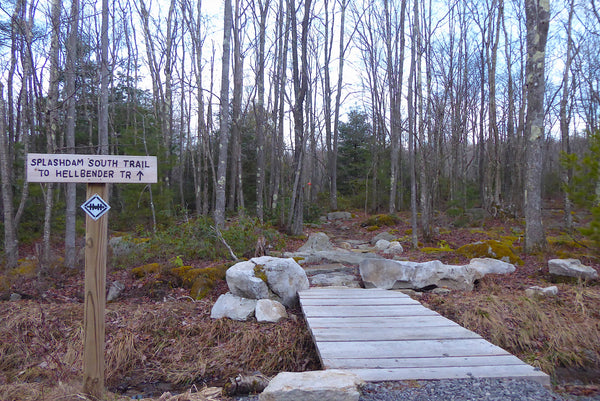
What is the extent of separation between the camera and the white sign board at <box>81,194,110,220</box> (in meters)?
3.13

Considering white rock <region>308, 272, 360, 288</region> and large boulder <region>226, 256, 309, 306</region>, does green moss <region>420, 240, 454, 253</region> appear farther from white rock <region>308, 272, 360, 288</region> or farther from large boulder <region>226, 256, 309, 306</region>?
large boulder <region>226, 256, 309, 306</region>

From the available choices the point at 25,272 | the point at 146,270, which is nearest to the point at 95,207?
the point at 146,270

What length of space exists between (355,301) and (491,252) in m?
4.82

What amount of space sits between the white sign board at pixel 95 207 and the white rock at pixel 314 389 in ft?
6.52

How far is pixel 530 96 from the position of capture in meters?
8.80

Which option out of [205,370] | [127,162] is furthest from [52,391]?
[127,162]

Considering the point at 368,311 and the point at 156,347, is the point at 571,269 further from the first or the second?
the point at 156,347

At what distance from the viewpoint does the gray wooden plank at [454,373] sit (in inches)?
117

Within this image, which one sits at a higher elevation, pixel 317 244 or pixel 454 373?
pixel 317 244

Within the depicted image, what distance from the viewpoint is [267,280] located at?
5664 mm

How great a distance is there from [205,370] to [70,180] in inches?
106

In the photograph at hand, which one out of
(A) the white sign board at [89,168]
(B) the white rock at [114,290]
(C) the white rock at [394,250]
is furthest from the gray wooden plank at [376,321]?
(C) the white rock at [394,250]

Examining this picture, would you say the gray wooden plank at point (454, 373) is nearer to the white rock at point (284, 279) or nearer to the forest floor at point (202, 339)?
the forest floor at point (202, 339)

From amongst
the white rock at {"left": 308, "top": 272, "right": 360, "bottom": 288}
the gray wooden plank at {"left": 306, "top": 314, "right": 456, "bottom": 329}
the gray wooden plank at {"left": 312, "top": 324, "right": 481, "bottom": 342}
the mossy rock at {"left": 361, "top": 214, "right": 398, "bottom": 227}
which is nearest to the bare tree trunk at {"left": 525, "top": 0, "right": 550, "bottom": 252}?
the white rock at {"left": 308, "top": 272, "right": 360, "bottom": 288}
